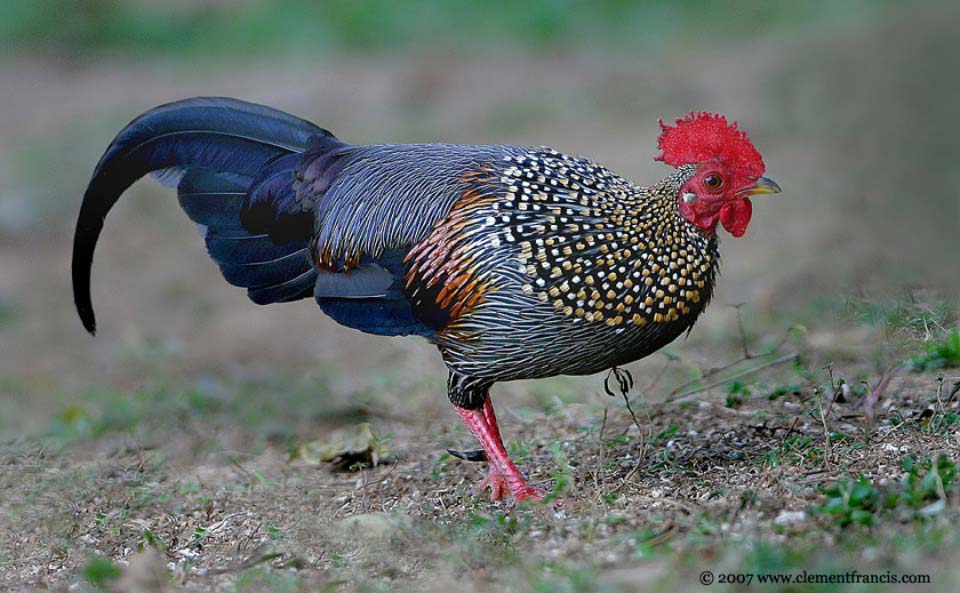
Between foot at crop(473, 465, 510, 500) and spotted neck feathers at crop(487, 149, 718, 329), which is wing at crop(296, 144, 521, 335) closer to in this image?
spotted neck feathers at crop(487, 149, 718, 329)

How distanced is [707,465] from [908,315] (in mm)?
1295

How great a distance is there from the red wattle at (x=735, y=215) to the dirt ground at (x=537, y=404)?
33.6 inches

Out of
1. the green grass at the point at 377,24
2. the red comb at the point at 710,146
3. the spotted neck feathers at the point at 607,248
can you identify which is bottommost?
the spotted neck feathers at the point at 607,248

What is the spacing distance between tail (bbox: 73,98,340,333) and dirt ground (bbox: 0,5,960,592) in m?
1.12

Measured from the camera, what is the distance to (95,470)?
600 centimetres

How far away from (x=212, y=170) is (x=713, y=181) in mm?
2365

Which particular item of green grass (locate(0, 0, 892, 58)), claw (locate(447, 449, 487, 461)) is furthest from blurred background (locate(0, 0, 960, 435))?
claw (locate(447, 449, 487, 461))

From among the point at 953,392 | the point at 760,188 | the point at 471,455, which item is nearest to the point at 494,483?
the point at 471,455

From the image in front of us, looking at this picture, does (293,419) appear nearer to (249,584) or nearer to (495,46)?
(249,584)

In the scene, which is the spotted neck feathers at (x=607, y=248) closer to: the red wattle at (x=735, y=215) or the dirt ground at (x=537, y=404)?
the red wattle at (x=735, y=215)

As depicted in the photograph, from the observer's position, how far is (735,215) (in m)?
4.69

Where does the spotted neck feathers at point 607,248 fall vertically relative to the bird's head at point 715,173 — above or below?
below

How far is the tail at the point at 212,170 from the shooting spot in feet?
17.5

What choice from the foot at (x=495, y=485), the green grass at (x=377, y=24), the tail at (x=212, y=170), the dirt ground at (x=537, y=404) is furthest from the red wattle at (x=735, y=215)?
the green grass at (x=377, y=24)
